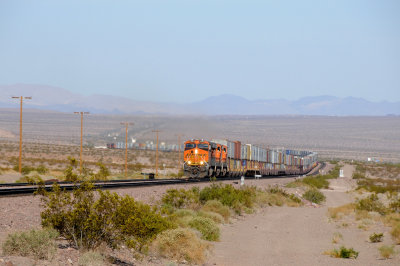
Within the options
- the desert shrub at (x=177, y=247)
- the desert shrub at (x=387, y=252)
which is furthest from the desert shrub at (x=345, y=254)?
the desert shrub at (x=177, y=247)

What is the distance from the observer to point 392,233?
2497cm

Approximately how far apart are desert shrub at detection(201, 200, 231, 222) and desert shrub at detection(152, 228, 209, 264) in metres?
11.7

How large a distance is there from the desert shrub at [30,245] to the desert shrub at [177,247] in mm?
4707

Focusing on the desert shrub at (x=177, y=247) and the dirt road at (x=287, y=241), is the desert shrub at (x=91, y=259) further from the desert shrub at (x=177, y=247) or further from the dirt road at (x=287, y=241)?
the dirt road at (x=287, y=241)

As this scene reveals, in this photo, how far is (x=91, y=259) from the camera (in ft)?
41.8

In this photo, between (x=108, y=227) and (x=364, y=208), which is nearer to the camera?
(x=108, y=227)

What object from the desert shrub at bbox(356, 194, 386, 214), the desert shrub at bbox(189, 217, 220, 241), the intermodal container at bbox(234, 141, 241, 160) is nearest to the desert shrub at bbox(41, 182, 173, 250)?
the desert shrub at bbox(189, 217, 220, 241)

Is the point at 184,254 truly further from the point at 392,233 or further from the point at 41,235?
the point at 392,233

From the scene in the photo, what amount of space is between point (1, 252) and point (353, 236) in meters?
19.2

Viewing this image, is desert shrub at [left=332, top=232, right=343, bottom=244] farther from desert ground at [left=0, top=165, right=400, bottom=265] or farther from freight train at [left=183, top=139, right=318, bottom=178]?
freight train at [left=183, top=139, right=318, bottom=178]

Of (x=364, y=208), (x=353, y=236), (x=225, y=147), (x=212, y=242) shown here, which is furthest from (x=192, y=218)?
(x=225, y=147)

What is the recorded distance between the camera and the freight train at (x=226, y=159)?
159 feet

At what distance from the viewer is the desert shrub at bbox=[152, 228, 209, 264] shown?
17.0 meters

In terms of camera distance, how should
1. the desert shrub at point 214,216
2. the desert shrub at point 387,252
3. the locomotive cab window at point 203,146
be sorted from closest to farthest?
1. the desert shrub at point 387,252
2. the desert shrub at point 214,216
3. the locomotive cab window at point 203,146
